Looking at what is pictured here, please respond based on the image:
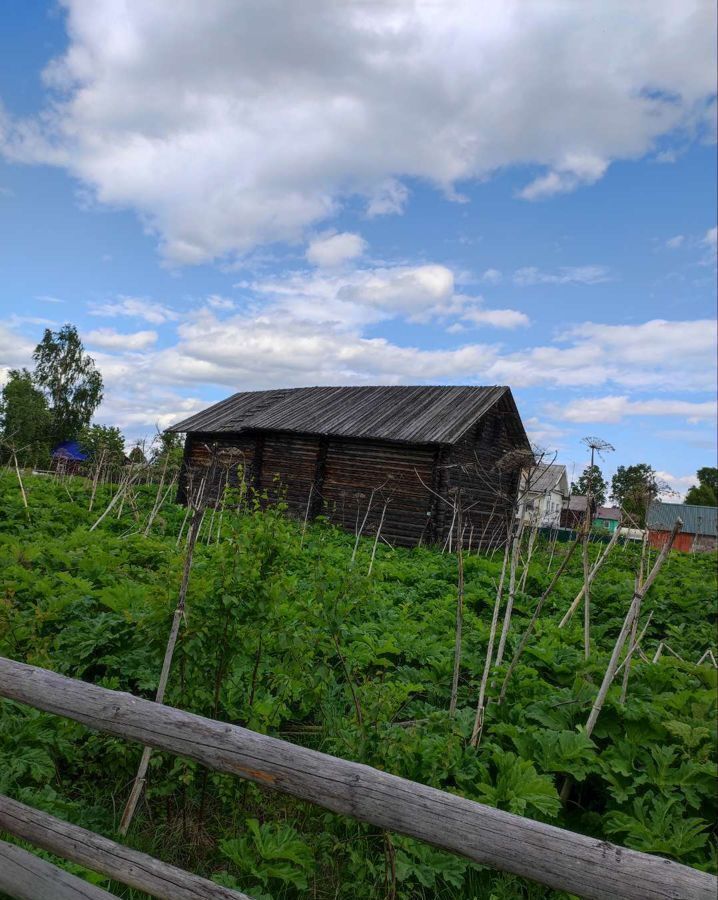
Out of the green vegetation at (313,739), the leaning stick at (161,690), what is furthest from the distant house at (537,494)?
the leaning stick at (161,690)

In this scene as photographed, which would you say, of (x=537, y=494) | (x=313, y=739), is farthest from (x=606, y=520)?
(x=313, y=739)

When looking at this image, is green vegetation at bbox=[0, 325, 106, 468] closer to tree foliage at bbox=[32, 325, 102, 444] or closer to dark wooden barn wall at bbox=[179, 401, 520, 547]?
tree foliage at bbox=[32, 325, 102, 444]

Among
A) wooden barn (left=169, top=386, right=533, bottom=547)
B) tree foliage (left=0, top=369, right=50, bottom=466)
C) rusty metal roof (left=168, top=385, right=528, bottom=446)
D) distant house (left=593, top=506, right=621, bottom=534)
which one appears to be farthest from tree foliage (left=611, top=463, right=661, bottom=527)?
tree foliage (left=0, top=369, right=50, bottom=466)

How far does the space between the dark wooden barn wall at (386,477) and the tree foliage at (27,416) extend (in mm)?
26855

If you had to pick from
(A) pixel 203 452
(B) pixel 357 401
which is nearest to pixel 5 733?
(B) pixel 357 401

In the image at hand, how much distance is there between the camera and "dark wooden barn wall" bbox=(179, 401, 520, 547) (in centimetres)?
1783

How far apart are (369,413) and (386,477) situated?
2830 mm

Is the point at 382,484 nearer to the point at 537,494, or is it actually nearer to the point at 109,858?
the point at 537,494

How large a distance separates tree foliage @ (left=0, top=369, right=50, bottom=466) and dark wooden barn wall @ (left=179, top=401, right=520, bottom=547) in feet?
88.1

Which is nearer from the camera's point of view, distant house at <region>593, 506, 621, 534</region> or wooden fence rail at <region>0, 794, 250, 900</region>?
wooden fence rail at <region>0, 794, 250, 900</region>

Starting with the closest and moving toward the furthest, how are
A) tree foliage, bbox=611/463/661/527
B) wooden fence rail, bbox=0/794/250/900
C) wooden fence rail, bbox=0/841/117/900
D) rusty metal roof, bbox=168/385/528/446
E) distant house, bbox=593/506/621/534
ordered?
wooden fence rail, bbox=0/794/250/900
wooden fence rail, bbox=0/841/117/900
tree foliage, bbox=611/463/661/527
distant house, bbox=593/506/621/534
rusty metal roof, bbox=168/385/528/446

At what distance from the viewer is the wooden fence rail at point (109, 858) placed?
7.84ft

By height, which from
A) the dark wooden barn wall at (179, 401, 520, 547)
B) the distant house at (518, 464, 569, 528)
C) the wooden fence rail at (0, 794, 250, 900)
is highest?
the dark wooden barn wall at (179, 401, 520, 547)

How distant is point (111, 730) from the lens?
8.68 feet
